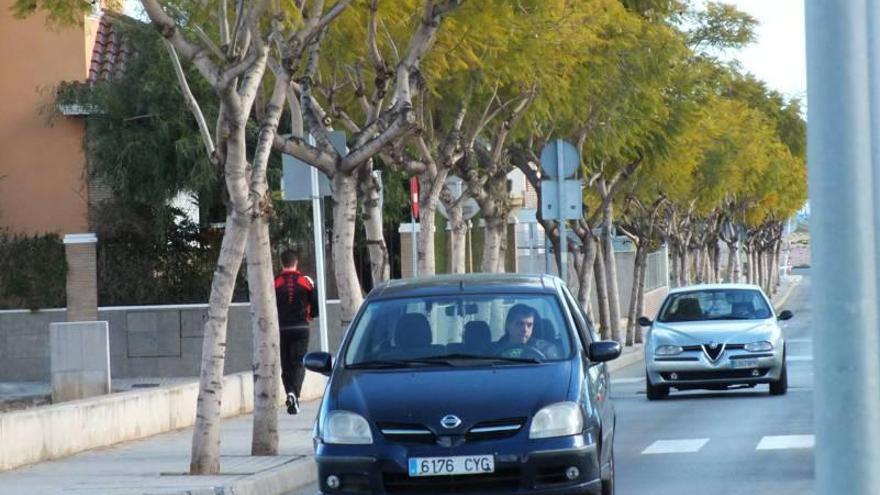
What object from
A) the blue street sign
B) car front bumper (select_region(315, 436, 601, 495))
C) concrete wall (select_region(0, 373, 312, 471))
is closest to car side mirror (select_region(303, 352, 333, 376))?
car front bumper (select_region(315, 436, 601, 495))

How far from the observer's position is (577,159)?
30.6 m

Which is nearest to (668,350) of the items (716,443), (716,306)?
(716,306)

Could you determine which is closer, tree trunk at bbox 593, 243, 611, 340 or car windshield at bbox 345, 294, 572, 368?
car windshield at bbox 345, 294, 572, 368

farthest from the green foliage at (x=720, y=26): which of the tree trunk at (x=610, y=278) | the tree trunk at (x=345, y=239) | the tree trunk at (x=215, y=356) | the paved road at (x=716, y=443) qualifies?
the tree trunk at (x=215, y=356)

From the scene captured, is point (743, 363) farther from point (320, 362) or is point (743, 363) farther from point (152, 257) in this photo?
point (152, 257)

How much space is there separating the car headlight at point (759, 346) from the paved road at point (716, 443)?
0.66 metres

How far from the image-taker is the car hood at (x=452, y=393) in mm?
11648

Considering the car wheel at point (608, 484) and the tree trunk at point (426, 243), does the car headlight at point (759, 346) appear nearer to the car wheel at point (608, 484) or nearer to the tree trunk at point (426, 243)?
the tree trunk at point (426, 243)

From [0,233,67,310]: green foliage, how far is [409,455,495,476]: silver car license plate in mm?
27311

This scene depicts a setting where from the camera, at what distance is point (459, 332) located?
1273cm

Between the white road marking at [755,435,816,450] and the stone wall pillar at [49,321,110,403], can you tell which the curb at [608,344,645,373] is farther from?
the white road marking at [755,435,816,450]

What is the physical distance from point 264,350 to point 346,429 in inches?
229

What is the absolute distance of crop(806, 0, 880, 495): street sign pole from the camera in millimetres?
5777

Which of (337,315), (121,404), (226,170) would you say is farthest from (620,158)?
(226,170)
